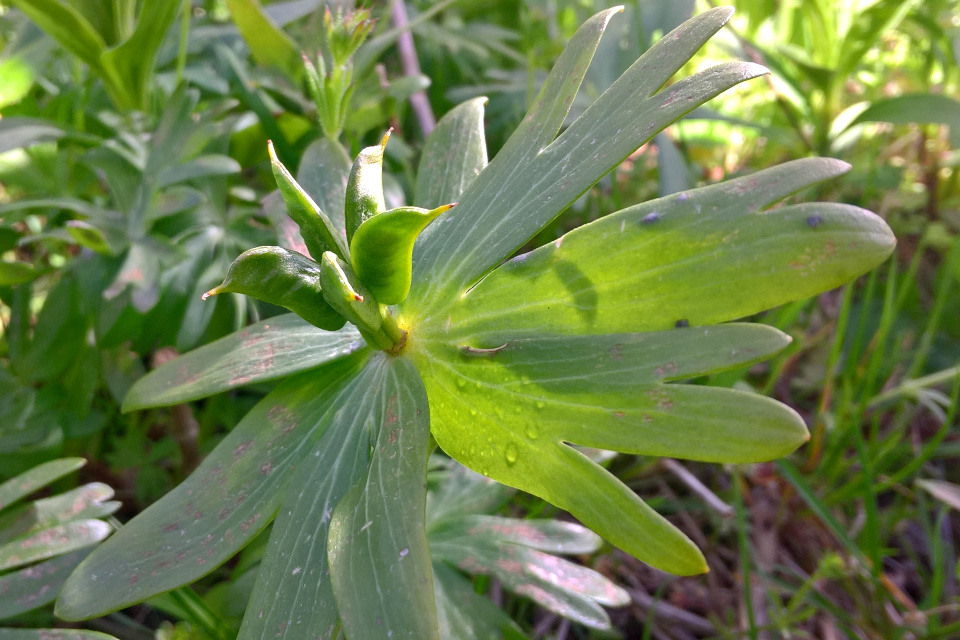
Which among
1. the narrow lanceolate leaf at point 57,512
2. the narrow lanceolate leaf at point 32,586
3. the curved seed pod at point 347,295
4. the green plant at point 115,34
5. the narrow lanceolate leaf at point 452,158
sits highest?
the green plant at point 115,34

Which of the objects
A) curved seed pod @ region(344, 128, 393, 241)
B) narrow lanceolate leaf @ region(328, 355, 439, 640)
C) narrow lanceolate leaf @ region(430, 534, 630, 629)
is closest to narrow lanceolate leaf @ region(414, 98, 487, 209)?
curved seed pod @ region(344, 128, 393, 241)

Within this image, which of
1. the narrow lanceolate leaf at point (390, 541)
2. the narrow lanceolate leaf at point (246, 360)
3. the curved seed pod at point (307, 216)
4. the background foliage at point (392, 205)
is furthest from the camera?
the background foliage at point (392, 205)

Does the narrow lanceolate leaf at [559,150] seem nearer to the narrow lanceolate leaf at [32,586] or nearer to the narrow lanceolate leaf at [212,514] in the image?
the narrow lanceolate leaf at [212,514]

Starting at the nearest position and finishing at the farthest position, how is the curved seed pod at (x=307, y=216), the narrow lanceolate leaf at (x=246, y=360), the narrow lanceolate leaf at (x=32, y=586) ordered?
the curved seed pod at (x=307, y=216)
the narrow lanceolate leaf at (x=246, y=360)
the narrow lanceolate leaf at (x=32, y=586)

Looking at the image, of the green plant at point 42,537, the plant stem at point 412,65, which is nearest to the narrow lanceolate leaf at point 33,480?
the green plant at point 42,537

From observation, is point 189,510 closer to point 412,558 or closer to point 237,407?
point 412,558

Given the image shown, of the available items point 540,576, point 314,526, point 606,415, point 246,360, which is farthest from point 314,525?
point 540,576
